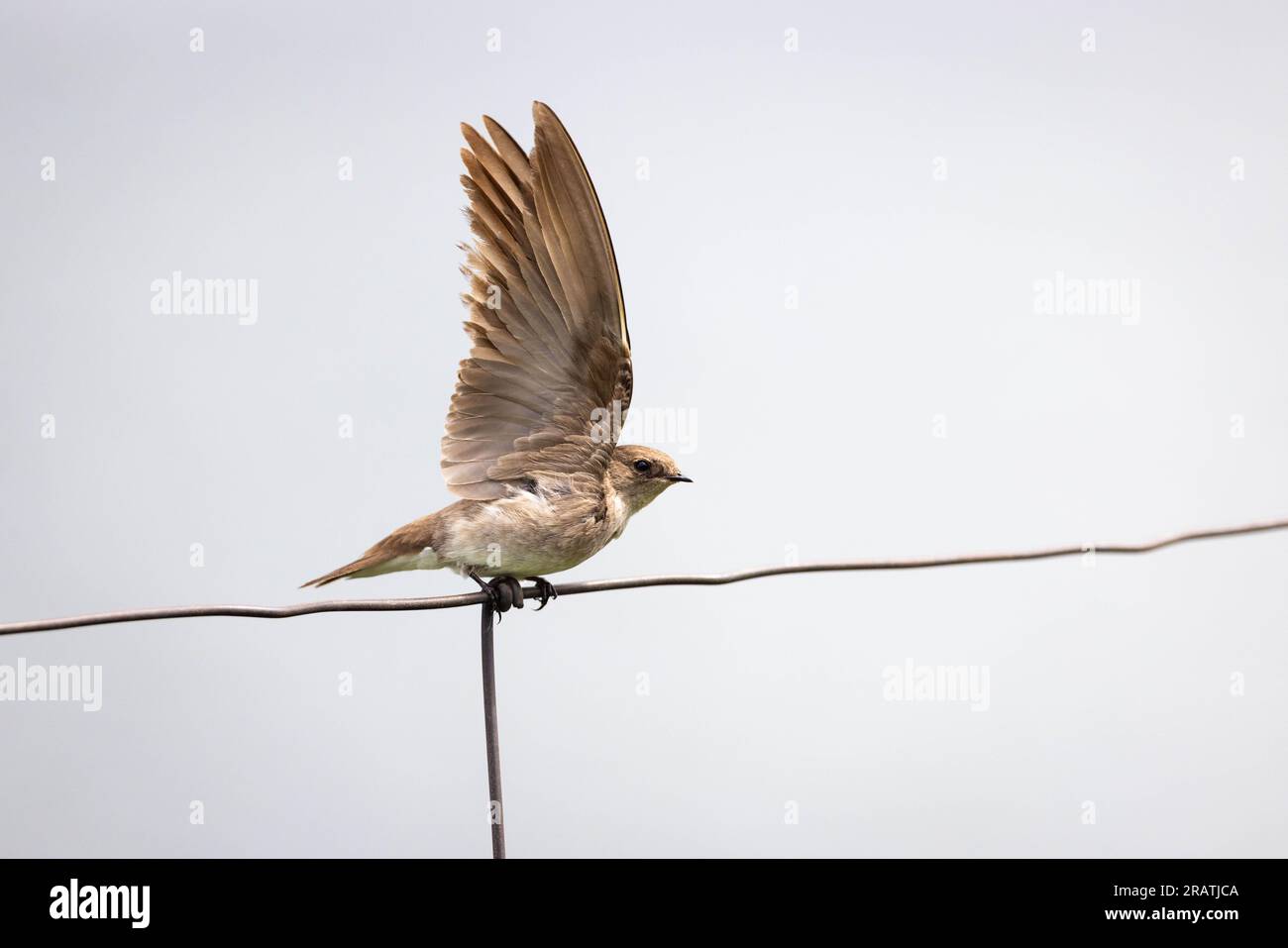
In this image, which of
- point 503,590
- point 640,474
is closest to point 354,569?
point 503,590

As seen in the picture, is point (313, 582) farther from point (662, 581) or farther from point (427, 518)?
point (662, 581)

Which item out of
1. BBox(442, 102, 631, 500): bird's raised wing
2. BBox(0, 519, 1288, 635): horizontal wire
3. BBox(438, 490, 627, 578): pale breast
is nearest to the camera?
BBox(0, 519, 1288, 635): horizontal wire

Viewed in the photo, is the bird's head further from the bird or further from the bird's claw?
the bird's claw

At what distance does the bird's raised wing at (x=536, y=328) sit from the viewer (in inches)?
67.3

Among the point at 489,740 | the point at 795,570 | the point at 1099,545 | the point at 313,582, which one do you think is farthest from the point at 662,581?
the point at 1099,545

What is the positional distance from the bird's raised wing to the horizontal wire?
8.5 inches

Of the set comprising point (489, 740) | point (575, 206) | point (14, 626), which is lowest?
point (489, 740)

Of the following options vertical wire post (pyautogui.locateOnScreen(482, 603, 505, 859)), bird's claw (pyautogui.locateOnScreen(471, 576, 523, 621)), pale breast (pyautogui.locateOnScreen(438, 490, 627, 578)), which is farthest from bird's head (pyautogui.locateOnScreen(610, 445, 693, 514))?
vertical wire post (pyautogui.locateOnScreen(482, 603, 505, 859))

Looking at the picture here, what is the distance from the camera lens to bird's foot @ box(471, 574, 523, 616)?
73.5 inches

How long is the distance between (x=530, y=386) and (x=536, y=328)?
10 cm

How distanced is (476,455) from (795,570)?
0.53m

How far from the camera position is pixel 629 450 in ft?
6.89

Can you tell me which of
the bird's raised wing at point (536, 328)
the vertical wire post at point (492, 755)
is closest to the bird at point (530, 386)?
the bird's raised wing at point (536, 328)

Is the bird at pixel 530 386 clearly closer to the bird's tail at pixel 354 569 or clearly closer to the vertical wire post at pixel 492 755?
the bird's tail at pixel 354 569
